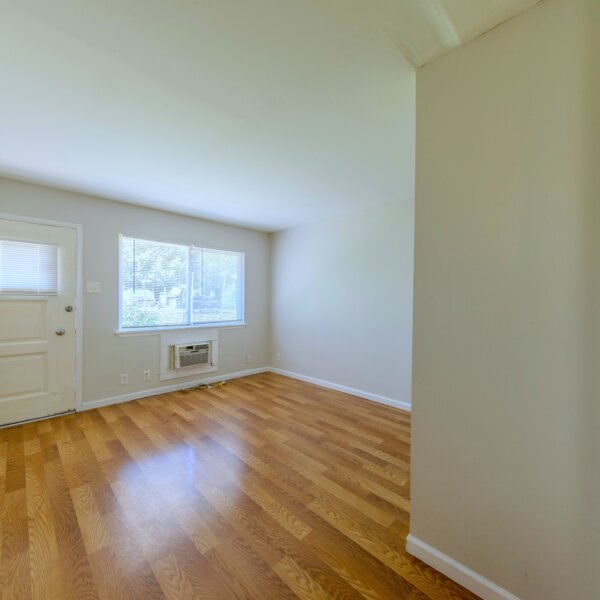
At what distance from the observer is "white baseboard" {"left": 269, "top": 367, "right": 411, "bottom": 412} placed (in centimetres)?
316

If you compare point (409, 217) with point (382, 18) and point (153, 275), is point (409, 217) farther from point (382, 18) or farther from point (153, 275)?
point (153, 275)

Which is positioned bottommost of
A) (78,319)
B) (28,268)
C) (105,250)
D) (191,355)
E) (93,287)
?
(191,355)

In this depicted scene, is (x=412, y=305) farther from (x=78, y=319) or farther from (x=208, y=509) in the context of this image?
(x=78, y=319)

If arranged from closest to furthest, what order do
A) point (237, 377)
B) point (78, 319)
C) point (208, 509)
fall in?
point (208, 509) → point (78, 319) → point (237, 377)

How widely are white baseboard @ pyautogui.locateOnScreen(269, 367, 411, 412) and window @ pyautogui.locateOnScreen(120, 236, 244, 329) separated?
115 centimetres

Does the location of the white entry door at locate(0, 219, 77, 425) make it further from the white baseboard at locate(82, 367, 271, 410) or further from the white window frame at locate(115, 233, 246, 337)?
the white window frame at locate(115, 233, 246, 337)

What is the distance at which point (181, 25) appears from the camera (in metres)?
1.13

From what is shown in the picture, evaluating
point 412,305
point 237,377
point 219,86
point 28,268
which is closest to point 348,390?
point 237,377

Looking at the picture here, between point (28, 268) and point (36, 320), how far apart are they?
20.0 inches

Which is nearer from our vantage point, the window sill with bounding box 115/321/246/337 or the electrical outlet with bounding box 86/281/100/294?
the electrical outlet with bounding box 86/281/100/294

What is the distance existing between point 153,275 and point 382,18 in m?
3.37

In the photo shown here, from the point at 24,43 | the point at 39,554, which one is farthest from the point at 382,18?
the point at 39,554

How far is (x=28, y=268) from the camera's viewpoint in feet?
8.89

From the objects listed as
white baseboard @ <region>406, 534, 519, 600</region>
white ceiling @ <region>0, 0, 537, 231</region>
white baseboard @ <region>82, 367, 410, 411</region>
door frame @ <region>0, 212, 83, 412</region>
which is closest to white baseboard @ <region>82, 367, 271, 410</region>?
white baseboard @ <region>82, 367, 410, 411</region>
